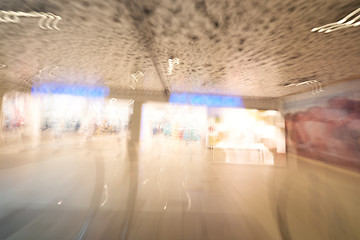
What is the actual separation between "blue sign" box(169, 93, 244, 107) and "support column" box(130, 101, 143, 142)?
1.90 m

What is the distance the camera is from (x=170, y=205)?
2.22 m

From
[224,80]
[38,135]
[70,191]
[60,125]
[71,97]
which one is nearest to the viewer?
[70,191]

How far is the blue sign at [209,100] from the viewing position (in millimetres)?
6879

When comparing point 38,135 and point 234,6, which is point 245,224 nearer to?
point 234,6

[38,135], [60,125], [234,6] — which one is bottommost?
[38,135]

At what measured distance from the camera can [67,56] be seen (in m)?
2.93

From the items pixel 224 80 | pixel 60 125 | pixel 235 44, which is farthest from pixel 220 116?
pixel 60 125

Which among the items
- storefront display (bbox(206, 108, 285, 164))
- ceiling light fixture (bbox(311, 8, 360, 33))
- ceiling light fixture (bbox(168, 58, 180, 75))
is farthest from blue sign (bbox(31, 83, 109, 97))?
ceiling light fixture (bbox(311, 8, 360, 33))

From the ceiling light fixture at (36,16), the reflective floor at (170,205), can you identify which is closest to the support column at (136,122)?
the reflective floor at (170,205)

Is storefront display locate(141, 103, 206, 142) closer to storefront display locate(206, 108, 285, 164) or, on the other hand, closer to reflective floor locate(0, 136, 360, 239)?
storefront display locate(206, 108, 285, 164)

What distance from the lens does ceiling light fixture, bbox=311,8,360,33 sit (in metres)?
1.54

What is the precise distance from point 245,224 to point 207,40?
8.52 feet

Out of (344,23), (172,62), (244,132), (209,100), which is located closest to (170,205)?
(172,62)

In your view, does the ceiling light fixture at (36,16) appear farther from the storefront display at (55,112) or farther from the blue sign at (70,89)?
the storefront display at (55,112)
